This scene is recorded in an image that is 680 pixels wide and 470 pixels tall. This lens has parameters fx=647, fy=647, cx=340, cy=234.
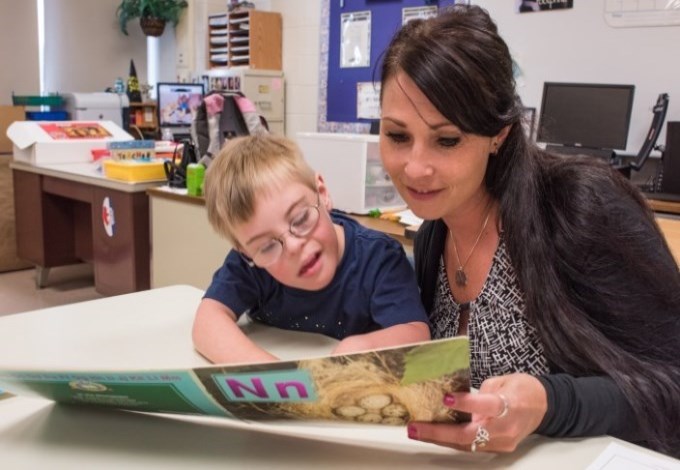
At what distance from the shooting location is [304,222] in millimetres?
972

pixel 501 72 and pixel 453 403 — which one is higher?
pixel 501 72

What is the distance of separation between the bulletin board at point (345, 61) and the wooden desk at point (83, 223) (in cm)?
194

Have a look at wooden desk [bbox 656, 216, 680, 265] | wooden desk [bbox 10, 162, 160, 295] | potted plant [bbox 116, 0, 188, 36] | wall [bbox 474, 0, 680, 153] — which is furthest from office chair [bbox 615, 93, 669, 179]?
potted plant [bbox 116, 0, 188, 36]

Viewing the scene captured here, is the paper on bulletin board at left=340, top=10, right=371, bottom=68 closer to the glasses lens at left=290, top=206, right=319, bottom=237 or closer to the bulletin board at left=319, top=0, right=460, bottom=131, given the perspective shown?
the bulletin board at left=319, top=0, right=460, bottom=131

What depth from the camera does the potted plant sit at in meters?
5.27

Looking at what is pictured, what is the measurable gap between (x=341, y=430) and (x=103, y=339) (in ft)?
1.49

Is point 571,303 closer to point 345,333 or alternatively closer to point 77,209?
point 345,333

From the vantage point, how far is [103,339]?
3.26 feet

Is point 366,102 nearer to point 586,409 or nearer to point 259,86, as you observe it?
point 259,86

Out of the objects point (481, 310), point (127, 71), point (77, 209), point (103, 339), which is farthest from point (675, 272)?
point (127, 71)

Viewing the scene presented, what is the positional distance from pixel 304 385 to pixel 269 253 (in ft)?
1.30

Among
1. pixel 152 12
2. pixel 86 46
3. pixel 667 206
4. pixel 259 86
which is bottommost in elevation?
pixel 667 206

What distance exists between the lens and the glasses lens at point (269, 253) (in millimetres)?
961

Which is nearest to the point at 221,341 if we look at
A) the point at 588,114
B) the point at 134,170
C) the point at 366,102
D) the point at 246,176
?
the point at 246,176
